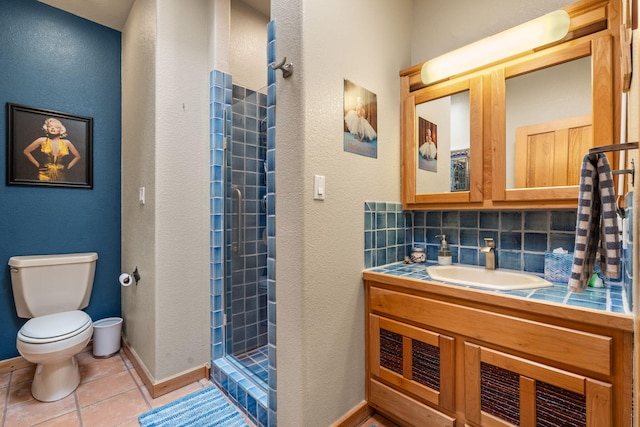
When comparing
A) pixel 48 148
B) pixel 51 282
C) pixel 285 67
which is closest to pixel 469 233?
pixel 285 67

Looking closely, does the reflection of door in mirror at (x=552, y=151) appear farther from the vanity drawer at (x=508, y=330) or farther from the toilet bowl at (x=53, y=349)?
the toilet bowl at (x=53, y=349)

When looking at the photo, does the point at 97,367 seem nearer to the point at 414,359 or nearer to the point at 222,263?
the point at 222,263

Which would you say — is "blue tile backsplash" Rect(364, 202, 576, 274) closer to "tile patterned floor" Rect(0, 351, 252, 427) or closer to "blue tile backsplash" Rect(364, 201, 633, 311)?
"blue tile backsplash" Rect(364, 201, 633, 311)

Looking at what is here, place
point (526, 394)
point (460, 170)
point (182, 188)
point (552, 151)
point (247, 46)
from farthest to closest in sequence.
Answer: point (247, 46)
point (182, 188)
point (460, 170)
point (552, 151)
point (526, 394)

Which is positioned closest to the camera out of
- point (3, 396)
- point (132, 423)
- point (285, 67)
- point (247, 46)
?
point (285, 67)

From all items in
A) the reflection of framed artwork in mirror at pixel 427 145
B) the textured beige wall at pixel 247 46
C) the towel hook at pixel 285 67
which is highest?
the textured beige wall at pixel 247 46

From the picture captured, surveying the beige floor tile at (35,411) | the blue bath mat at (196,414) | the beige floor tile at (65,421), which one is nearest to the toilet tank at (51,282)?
the beige floor tile at (35,411)

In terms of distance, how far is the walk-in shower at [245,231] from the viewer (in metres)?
1.97

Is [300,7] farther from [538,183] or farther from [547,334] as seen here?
[547,334]

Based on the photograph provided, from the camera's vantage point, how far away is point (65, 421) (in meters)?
1.51

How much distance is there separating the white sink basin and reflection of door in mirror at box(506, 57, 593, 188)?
0.46 m

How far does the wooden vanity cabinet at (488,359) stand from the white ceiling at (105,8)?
2.37 m

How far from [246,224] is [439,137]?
1.44 meters

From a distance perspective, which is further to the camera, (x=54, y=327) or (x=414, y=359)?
(x=54, y=327)
